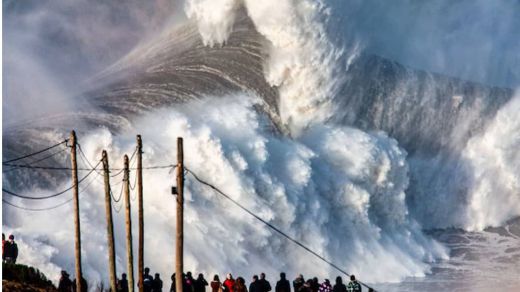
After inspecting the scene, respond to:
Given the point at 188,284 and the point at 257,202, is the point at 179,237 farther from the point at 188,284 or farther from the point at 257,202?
the point at 257,202

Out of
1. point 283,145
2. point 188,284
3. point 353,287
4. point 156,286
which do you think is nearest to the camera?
point 188,284

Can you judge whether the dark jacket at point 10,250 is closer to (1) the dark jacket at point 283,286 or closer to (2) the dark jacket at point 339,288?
(1) the dark jacket at point 283,286

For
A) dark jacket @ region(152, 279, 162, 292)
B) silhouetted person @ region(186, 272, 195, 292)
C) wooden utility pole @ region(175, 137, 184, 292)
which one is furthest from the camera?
dark jacket @ region(152, 279, 162, 292)

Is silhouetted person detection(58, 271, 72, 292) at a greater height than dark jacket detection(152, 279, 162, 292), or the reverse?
silhouetted person detection(58, 271, 72, 292)

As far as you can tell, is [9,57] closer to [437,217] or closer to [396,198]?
[396,198]

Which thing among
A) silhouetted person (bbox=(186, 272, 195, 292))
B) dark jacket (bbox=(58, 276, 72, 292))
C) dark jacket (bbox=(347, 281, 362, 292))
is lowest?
dark jacket (bbox=(347, 281, 362, 292))

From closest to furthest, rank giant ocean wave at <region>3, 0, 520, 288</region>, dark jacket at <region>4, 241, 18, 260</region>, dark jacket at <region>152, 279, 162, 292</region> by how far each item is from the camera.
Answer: dark jacket at <region>152, 279, 162, 292</region>, dark jacket at <region>4, 241, 18, 260</region>, giant ocean wave at <region>3, 0, 520, 288</region>

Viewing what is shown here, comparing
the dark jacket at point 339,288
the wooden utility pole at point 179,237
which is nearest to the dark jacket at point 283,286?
the dark jacket at point 339,288

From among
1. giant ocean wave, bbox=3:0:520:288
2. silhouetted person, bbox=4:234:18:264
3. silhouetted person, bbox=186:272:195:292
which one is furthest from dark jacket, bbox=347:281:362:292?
giant ocean wave, bbox=3:0:520:288

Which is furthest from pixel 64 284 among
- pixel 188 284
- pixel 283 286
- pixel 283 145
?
pixel 283 145

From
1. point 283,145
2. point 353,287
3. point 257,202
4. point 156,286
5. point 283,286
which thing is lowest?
point 353,287

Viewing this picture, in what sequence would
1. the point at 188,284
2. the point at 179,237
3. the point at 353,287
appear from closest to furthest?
the point at 179,237 → the point at 188,284 → the point at 353,287

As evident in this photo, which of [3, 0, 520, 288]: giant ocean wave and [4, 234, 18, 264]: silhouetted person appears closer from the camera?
[4, 234, 18, 264]: silhouetted person

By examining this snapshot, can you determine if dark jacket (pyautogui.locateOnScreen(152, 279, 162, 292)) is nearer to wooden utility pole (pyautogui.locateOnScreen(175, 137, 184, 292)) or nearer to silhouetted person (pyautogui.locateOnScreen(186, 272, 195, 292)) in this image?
silhouetted person (pyautogui.locateOnScreen(186, 272, 195, 292))
